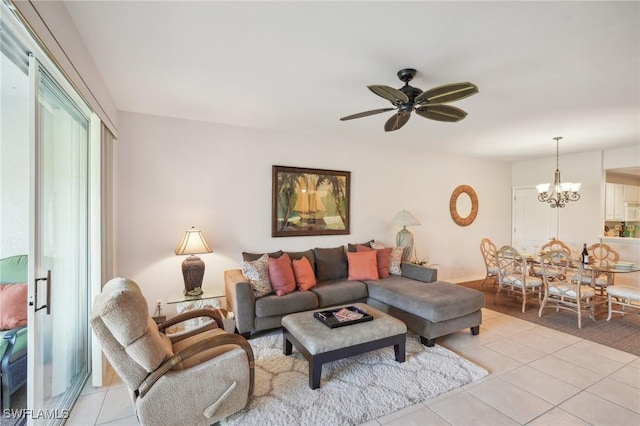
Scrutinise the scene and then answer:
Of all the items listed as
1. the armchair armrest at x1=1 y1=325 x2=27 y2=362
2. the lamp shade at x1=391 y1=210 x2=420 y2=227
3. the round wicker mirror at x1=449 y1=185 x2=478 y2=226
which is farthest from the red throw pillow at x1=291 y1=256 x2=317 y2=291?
the round wicker mirror at x1=449 y1=185 x2=478 y2=226

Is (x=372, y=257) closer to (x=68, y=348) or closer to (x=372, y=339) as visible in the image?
(x=372, y=339)

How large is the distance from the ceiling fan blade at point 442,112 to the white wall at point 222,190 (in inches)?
87.7

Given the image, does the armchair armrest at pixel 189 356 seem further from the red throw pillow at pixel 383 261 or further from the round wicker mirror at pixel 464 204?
the round wicker mirror at pixel 464 204

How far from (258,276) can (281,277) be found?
268 millimetres

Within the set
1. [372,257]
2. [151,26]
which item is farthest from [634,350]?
[151,26]

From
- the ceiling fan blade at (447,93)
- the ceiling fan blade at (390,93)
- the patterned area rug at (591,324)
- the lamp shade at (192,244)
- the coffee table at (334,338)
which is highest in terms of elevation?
the ceiling fan blade at (390,93)

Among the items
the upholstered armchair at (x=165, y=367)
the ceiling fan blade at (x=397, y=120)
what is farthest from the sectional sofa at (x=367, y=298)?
the ceiling fan blade at (x=397, y=120)

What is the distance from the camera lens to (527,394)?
2.30m

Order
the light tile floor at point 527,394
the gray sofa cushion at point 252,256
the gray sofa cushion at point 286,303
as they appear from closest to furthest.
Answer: the light tile floor at point 527,394 < the gray sofa cushion at point 286,303 < the gray sofa cushion at point 252,256

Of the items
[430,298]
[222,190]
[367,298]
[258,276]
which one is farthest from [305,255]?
[430,298]

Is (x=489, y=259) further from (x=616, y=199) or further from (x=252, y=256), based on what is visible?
(x=252, y=256)

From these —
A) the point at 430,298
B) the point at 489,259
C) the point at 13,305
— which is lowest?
the point at 430,298

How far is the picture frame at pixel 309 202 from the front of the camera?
4.20 metres

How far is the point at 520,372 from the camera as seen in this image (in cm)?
262
